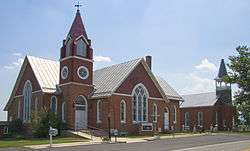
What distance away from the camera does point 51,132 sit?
28750 millimetres

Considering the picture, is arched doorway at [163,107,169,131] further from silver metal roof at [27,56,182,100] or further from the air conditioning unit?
silver metal roof at [27,56,182,100]

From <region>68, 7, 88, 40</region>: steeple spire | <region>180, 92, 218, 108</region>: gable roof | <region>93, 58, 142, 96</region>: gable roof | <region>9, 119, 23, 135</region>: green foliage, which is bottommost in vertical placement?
<region>9, 119, 23, 135</region>: green foliage

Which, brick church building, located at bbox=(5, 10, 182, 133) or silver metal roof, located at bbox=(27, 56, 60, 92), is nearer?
brick church building, located at bbox=(5, 10, 182, 133)

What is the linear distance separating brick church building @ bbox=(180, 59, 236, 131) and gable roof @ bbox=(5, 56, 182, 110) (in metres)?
20.6

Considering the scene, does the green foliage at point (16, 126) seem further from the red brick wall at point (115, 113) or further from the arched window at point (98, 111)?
the arched window at point (98, 111)

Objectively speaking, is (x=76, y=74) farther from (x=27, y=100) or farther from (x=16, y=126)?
(x=16, y=126)

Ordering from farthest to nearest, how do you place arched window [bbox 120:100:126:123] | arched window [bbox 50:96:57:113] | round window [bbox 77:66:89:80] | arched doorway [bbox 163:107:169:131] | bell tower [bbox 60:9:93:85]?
arched doorway [bbox 163:107:169:131], arched window [bbox 50:96:57:113], round window [bbox 77:66:89:80], bell tower [bbox 60:9:93:85], arched window [bbox 120:100:126:123]

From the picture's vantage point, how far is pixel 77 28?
143 ft

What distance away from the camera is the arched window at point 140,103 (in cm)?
4412

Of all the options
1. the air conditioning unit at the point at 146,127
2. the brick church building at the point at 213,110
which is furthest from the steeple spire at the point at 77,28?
the brick church building at the point at 213,110

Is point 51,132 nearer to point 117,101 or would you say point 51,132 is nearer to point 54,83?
point 117,101

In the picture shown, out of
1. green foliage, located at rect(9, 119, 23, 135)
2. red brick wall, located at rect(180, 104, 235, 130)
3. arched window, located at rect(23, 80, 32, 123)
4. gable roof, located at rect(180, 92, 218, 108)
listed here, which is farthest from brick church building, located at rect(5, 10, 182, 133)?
gable roof, located at rect(180, 92, 218, 108)

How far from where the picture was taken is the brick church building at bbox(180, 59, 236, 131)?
226ft

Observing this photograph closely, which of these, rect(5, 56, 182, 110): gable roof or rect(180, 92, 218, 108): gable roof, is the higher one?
rect(5, 56, 182, 110): gable roof
